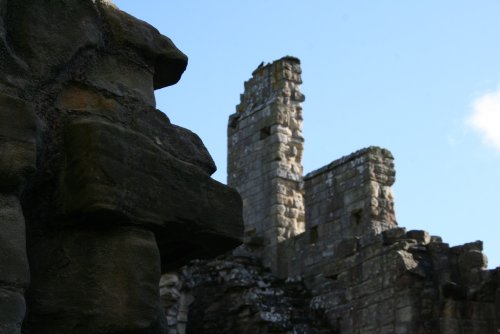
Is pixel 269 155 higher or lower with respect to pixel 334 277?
higher

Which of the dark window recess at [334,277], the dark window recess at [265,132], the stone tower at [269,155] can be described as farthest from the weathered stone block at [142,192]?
the dark window recess at [265,132]

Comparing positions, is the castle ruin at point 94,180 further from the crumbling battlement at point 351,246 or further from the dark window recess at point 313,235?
the dark window recess at point 313,235

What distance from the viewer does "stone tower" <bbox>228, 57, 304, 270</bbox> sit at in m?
15.4

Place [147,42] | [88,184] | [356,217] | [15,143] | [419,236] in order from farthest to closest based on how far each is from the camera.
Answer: [356,217], [419,236], [147,42], [88,184], [15,143]

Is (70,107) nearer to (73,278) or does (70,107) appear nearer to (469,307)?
(73,278)

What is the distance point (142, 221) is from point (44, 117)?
0.37 m

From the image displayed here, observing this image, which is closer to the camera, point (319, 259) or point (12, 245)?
point (12, 245)

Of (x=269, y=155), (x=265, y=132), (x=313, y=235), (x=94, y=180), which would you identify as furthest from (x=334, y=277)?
(x=94, y=180)

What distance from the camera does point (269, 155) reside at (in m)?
15.8

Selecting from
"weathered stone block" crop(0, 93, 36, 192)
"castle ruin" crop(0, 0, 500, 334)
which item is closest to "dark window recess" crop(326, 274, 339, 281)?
"castle ruin" crop(0, 0, 500, 334)

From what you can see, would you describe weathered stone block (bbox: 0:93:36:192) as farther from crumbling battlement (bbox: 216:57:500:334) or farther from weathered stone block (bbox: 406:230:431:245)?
weathered stone block (bbox: 406:230:431:245)

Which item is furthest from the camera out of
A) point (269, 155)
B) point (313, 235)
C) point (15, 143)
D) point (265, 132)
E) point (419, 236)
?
point (265, 132)

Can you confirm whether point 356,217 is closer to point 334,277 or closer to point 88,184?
point 334,277

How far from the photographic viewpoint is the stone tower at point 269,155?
15.4 m
